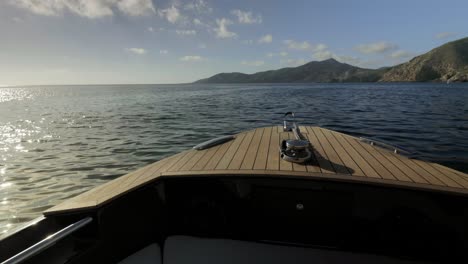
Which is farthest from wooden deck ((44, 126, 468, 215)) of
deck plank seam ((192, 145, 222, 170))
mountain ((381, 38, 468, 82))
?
mountain ((381, 38, 468, 82))

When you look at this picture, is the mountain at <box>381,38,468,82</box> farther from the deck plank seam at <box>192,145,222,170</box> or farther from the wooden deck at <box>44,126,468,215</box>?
the deck plank seam at <box>192,145,222,170</box>

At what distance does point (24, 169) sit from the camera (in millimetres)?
8367

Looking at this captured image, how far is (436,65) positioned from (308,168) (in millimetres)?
223252

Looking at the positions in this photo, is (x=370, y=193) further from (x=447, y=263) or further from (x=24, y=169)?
(x=24, y=169)


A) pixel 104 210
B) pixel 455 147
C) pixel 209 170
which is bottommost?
pixel 455 147

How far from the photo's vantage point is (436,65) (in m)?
173

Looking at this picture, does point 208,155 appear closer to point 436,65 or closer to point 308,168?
point 308,168

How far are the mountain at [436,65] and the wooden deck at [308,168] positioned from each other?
183848mm

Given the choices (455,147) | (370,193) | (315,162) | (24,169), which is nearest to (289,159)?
(315,162)

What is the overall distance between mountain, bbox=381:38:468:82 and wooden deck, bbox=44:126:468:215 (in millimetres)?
183848

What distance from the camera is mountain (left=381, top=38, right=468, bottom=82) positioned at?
16190 cm

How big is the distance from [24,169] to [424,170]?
10.9 metres

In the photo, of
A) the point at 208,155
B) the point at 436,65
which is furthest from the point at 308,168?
the point at 436,65

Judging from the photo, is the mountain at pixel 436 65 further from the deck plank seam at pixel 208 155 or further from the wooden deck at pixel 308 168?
the deck plank seam at pixel 208 155
